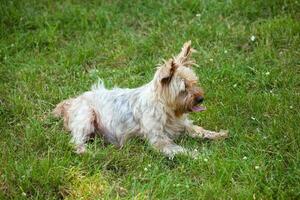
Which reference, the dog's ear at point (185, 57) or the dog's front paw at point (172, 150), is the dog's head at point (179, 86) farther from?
the dog's front paw at point (172, 150)

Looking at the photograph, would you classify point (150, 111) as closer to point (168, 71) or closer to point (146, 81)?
point (168, 71)

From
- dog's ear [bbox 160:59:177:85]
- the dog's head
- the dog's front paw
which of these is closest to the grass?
the dog's front paw

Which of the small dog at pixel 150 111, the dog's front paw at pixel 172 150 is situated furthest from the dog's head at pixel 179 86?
the dog's front paw at pixel 172 150

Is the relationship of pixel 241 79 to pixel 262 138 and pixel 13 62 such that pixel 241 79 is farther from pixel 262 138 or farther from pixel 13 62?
pixel 13 62

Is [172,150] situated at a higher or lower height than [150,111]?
lower

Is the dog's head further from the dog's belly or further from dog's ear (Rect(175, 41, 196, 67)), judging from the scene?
the dog's belly

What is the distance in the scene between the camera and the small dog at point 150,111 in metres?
6.48

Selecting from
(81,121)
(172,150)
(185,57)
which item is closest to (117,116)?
(81,121)

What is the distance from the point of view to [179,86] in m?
6.45

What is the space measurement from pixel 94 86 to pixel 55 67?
1.36 metres

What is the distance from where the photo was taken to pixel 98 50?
30.0ft

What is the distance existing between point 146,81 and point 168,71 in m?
1.84

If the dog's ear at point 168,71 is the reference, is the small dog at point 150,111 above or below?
below

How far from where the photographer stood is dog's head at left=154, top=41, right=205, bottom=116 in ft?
21.1
